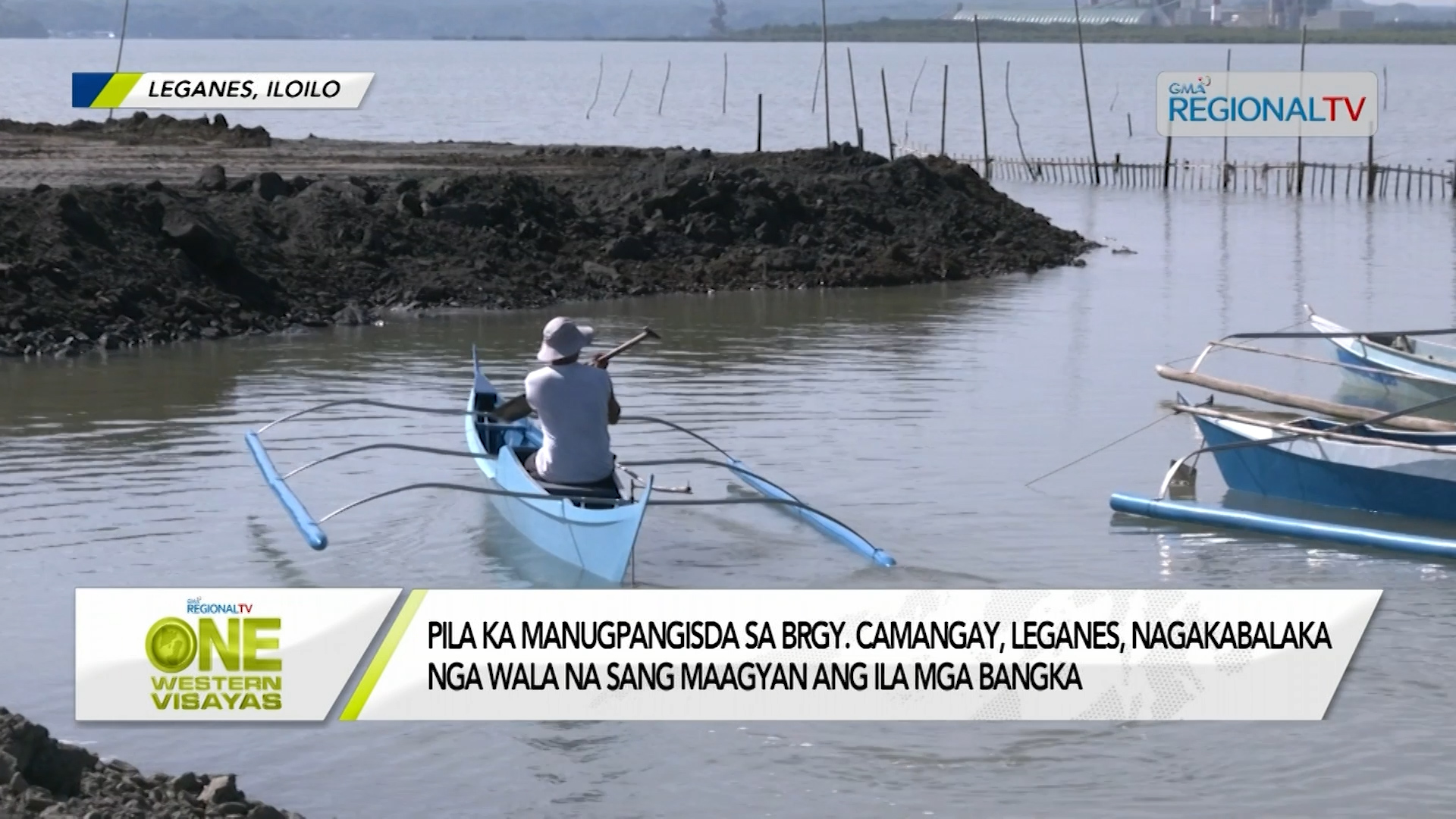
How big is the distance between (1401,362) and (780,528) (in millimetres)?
7664

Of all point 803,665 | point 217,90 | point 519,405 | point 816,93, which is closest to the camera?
point 803,665

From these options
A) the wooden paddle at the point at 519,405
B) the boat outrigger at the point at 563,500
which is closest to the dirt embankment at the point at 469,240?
the boat outrigger at the point at 563,500

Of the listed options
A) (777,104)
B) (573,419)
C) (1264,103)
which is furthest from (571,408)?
(777,104)

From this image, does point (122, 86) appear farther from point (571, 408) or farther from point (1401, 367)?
point (571, 408)

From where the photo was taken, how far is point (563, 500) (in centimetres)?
1090

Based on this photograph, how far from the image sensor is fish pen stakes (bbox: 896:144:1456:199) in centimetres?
4506

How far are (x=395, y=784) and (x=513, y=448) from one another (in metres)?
4.87

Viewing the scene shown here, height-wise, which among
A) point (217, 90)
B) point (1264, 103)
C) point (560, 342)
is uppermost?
point (217, 90)

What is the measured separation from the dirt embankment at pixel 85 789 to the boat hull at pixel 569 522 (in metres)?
3.46

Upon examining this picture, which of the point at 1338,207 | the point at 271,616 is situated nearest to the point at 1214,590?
the point at 271,616

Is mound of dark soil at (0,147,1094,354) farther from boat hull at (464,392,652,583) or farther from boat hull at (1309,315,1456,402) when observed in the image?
boat hull at (1309,315,1456,402)

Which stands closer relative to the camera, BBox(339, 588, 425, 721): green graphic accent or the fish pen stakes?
BBox(339, 588, 425, 721): green graphic accent

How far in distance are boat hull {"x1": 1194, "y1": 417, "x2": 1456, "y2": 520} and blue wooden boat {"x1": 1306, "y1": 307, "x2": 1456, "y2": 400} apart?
8.67 ft

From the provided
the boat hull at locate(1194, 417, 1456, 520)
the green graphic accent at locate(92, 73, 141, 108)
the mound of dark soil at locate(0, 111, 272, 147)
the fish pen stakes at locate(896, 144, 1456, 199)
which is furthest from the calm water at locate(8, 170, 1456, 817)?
the green graphic accent at locate(92, 73, 141, 108)
